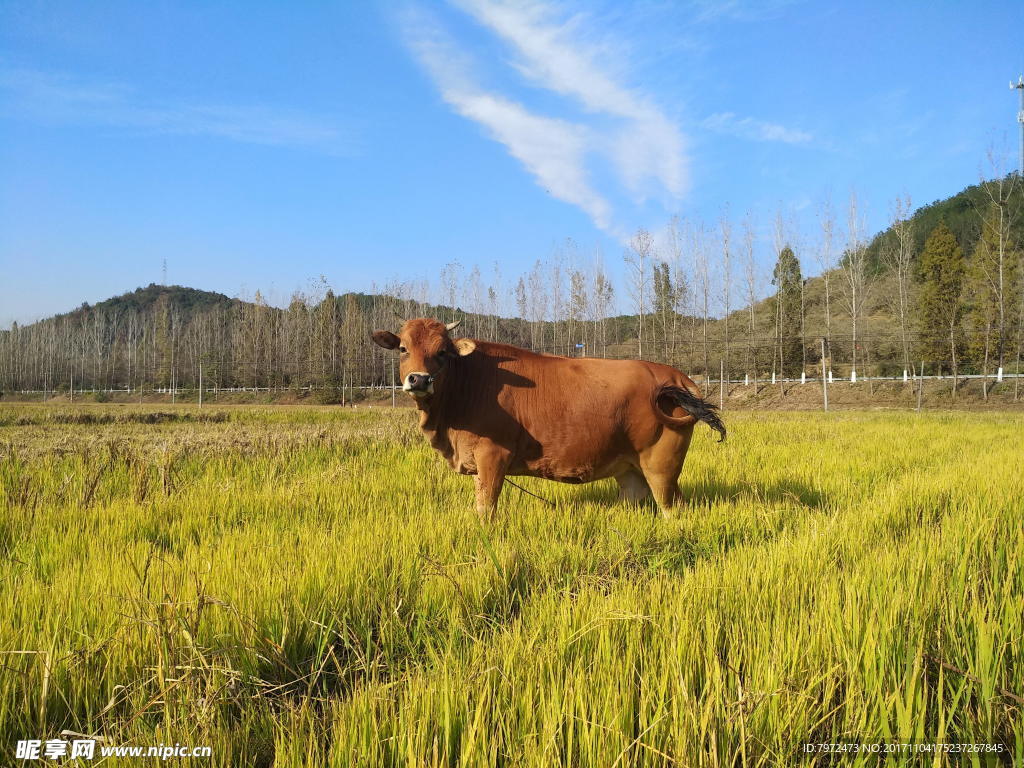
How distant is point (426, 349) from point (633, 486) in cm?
214

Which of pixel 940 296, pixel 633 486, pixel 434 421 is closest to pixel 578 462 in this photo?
pixel 633 486

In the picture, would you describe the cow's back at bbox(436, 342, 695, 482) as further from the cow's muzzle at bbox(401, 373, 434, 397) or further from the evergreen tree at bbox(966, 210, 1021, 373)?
the evergreen tree at bbox(966, 210, 1021, 373)

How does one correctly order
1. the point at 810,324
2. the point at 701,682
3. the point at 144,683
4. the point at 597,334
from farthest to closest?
the point at 810,324, the point at 597,334, the point at 701,682, the point at 144,683

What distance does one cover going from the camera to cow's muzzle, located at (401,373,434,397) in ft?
11.5

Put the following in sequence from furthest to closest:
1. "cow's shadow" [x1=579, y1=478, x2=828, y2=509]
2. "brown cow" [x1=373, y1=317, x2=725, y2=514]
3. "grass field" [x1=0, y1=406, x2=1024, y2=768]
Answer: "cow's shadow" [x1=579, y1=478, x2=828, y2=509] < "brown cow" [x1=373, y1=317, x2=725, y2=514] < "grass field" [x1=0, y1=406, x2=1024, y2=768]

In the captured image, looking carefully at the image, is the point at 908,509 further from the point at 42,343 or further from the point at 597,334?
the point at 42,343

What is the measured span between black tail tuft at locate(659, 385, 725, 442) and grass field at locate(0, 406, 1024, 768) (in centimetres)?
65

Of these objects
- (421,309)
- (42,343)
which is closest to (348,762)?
(421,309)

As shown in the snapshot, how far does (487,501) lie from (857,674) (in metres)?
2.53

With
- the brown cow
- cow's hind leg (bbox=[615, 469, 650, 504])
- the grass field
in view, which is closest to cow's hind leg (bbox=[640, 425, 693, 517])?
the brown cow

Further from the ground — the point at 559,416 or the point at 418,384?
the point at 418,384

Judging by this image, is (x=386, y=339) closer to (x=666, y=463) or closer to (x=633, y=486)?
(x=666, y=463)

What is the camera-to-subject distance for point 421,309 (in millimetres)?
41875

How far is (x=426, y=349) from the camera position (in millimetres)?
3826
